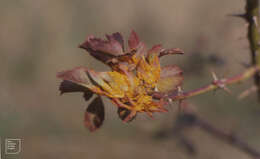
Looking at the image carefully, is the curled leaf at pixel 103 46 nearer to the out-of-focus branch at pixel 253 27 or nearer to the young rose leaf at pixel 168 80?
the young rose leaf at pixel 168 80

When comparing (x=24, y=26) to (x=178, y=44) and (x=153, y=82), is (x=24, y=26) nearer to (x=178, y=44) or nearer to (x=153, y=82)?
(x=178, y=44)

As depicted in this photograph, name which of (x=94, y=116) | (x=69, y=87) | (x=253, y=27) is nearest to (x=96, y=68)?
(x=253, y=27)

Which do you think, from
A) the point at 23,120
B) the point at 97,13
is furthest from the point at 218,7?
the point at 23,120

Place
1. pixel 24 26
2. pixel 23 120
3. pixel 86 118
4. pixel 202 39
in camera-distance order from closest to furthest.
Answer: pixel 86 118 < pixel 202 39 < pixel 23 120 < pixel 24 26

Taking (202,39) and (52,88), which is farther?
(52,88)

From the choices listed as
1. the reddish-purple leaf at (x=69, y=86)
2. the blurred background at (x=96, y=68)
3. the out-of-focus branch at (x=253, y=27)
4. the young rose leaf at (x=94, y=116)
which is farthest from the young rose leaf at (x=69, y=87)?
the blurred background at (x=96, y=68)

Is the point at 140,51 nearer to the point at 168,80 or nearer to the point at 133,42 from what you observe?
the point at 133,42

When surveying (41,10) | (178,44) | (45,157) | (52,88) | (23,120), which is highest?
(41,10)
